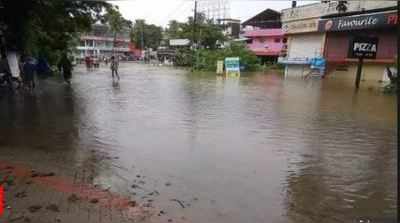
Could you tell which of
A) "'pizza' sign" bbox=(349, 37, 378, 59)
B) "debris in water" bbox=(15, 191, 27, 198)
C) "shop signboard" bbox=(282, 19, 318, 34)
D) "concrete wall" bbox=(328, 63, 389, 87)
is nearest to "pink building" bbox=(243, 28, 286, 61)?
"shop signboard" bbox=(282, 19, 318, 34)

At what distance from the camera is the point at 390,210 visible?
5.25 m

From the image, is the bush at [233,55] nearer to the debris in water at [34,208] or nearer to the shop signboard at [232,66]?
the shop signboard at [232,66]

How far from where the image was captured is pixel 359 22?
103 feet

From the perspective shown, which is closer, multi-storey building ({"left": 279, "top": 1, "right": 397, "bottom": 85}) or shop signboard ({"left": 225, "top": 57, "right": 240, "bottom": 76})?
multi-storey building ({"left": 279, "top": 1, "right": 397, "bottom": 85})

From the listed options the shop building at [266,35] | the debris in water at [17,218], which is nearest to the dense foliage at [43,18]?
the debris in water at [17,218]

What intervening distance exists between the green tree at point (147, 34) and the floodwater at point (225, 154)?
9270cm

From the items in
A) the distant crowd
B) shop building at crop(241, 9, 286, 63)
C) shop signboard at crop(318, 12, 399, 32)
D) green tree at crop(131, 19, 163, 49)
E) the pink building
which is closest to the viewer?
the distant crowd

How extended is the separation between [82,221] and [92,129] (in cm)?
541

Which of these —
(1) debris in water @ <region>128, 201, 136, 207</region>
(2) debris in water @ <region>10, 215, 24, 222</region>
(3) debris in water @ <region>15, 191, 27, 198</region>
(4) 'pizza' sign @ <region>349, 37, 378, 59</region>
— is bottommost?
(1) debris in water @ <region>128, 201, 136, 207</region>

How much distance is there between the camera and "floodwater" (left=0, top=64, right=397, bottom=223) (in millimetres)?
5320

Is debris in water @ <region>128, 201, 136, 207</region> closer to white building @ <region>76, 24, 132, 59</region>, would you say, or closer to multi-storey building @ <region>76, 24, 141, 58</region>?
multi-storey building @ <region>76, 24, 141, 58</region>

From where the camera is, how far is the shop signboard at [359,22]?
93.9 feet

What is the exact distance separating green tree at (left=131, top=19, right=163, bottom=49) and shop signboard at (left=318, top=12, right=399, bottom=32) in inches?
2878

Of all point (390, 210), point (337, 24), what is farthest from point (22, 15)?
point (337, 24)
